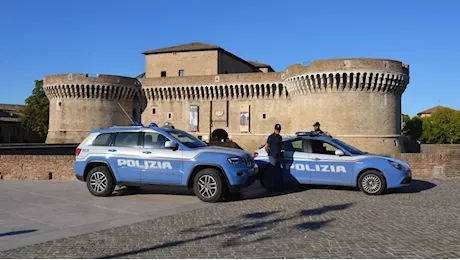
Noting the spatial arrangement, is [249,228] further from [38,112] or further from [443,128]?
→ [443,128]

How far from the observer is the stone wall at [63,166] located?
13.0 meters

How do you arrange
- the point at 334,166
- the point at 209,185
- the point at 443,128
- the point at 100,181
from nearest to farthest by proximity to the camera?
the point at 209,185 < the point at 100,181 < the point at 334,166 < the point at 443,128

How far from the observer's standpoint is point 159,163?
9.28 meters

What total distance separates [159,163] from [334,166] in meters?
4.49

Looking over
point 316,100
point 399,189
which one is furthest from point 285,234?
point 316,100

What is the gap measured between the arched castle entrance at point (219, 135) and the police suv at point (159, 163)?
106 feet

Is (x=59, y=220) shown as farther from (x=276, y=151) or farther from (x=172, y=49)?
(x=172, y=49)

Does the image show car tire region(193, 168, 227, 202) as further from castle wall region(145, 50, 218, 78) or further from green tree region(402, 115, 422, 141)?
green tree region(402, 115, 422, 141)

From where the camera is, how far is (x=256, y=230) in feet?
20.5

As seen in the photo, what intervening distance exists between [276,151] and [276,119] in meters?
28.4

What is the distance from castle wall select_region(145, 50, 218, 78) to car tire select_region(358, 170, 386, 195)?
34.4 m

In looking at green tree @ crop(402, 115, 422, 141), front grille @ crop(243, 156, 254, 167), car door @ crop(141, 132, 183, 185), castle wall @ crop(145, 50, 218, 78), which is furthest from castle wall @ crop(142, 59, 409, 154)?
green tree @ crop(402, 115, 422, 141)

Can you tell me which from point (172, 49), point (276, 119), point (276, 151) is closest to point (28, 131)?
point (172, 49)

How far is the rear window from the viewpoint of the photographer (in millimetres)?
9923
